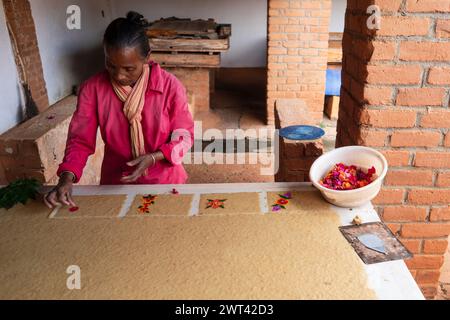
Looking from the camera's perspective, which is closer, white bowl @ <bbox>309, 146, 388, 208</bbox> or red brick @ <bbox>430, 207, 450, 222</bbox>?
white bowl @ <bbox>309, 146, 388, 208</bbox>

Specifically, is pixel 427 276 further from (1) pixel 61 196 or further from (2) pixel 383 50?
(1) pixel 61 196

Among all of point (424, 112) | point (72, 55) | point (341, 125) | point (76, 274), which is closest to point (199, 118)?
point (72, 55)

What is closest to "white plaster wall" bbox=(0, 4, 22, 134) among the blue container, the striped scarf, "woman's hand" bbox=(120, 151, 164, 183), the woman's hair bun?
the woman's hair bun

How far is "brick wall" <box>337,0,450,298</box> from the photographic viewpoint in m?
1.65

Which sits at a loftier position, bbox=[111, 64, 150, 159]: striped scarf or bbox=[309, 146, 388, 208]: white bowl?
bbox=[111, 64, 150, 159]: striped scarf

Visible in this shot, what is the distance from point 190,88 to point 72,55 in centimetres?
178

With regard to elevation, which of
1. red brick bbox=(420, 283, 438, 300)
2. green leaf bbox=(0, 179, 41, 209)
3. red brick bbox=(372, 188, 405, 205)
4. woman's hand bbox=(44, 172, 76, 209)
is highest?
woman's hand bbox=(44, 172, 76, 209)

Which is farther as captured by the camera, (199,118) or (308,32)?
(199,118)

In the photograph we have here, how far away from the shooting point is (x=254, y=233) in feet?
4.68

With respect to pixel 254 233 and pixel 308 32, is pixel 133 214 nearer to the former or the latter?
pixel 254 233

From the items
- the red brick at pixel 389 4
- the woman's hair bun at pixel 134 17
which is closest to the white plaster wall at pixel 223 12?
the woman's hair bun at pixel 134 17

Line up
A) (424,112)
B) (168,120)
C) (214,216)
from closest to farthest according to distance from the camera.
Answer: (214,216), (424,112), (168,120)

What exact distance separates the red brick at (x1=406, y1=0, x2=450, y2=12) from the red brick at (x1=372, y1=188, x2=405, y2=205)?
0.80m

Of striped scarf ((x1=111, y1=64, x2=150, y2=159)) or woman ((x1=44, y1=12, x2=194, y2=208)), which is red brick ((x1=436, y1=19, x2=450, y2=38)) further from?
striped scarf ((x1=111, y1=64, x2=150, y2=159))
